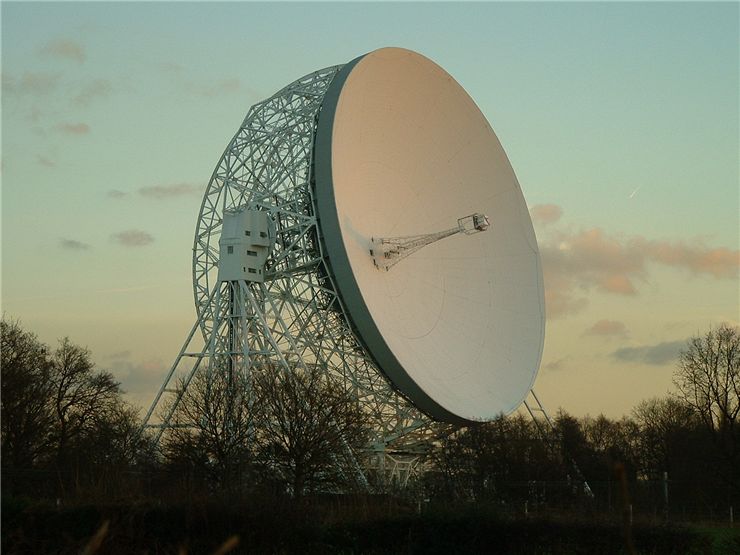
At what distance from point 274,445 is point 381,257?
821cm

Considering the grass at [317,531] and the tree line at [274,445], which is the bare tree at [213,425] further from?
the grass at [317,531]

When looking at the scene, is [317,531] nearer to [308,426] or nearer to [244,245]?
[308,426]

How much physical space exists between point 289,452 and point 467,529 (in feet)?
59.0

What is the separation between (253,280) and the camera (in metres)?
39.3

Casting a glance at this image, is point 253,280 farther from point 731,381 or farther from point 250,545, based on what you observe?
point 731,381

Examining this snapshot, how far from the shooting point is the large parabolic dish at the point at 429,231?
36.4 metres

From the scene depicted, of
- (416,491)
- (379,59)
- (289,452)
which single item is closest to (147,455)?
(289,452)

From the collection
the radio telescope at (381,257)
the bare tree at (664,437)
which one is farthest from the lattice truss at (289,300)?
the bare tree at (664,437)

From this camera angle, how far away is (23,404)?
4438 cm

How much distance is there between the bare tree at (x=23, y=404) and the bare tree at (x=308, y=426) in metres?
10.3

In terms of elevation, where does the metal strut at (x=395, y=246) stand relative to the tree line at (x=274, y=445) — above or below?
above

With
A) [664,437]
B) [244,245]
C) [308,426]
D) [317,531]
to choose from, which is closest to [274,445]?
[308,426]

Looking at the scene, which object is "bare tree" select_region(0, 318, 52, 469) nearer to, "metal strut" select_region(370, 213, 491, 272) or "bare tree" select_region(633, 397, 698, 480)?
"metal strut" select_region(370, 213, 491, 272)

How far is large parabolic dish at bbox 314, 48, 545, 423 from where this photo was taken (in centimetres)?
3641
